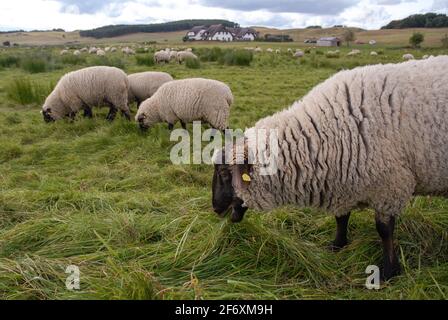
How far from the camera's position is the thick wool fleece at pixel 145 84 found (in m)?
11.1

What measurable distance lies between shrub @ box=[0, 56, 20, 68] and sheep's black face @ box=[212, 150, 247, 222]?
2167 centimetres

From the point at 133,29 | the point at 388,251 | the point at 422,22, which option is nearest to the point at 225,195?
the point at 388,251

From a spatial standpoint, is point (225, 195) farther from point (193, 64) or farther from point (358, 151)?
point (193, 64)

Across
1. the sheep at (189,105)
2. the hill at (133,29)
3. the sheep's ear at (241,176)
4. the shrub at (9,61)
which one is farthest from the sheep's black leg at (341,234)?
the hill at (133,29)

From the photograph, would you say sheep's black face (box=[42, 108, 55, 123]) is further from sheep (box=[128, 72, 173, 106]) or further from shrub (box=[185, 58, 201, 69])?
shrub (box=[185, 58, 201, 69])

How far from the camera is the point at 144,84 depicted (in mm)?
11102

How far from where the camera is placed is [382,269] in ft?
11.6

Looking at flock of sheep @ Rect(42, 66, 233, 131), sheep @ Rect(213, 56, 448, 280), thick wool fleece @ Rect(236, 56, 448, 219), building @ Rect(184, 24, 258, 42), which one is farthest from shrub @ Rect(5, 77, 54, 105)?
building @ Rect(184, 24, 258, 42)

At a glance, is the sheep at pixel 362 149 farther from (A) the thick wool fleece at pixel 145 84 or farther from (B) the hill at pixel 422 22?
(B) the hill at pixel 422 22

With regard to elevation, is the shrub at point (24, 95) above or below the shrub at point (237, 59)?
below

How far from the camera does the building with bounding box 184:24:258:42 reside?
8581cm

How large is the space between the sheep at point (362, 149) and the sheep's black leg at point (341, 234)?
277 millimetres

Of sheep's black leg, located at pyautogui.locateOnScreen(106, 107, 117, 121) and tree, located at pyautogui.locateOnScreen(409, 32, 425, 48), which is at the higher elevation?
tree, located at pyautogui.locateOnScreen(409, 32, 425, 48)
